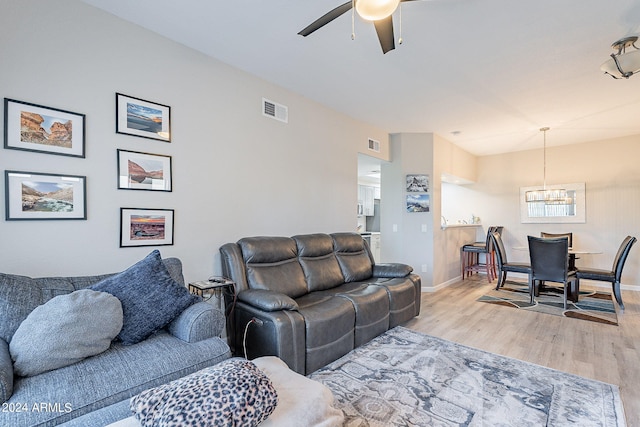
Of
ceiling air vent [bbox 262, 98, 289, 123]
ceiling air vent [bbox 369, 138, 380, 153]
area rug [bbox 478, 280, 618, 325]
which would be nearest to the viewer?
ceiling air vent [bbox 262, 98, 289, 123]

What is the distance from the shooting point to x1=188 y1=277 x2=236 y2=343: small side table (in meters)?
2.45

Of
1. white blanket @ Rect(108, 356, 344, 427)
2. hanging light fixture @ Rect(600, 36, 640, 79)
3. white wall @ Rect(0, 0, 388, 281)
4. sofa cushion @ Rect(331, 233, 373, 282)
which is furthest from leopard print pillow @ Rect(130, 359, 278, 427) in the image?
hanging light fixture @ Rect(600, 36, 640, 79)

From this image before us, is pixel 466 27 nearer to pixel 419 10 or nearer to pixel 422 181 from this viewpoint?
pixel 419 10

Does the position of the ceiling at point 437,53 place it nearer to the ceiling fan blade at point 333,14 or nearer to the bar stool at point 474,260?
the ceiling fan blade at point 333,14

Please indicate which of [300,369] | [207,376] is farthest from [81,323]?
[300,369]

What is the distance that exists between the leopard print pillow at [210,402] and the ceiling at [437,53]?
2287 mm

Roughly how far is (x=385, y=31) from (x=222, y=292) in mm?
2387

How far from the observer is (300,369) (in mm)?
2178

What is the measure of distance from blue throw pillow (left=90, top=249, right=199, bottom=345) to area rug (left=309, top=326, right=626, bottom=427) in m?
1.15

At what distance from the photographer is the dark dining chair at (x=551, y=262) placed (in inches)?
155

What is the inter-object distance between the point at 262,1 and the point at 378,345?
2.92 metres

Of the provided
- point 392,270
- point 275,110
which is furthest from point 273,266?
point 275,110

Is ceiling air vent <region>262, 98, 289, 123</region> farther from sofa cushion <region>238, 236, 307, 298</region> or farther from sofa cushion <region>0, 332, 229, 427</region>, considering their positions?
sofa cushion <region>0, 332, 229, 427</region>

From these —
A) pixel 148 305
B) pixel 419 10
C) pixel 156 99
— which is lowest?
pixel 148 305
